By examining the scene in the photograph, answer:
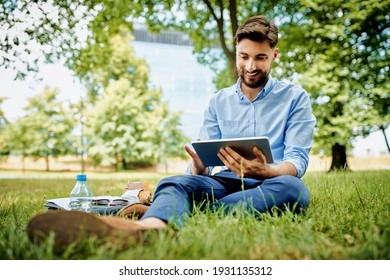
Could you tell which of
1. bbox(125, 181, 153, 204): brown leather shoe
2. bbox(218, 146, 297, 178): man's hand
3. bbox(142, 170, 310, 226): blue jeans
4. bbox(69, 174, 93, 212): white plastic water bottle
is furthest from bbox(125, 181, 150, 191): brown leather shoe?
bbox(218, 146, 297, 178): man's hand

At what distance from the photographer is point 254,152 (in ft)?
7.07

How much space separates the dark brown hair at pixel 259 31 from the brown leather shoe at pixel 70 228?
170 cm

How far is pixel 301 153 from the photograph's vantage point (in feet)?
8.09

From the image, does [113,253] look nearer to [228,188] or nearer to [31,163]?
[228,188]

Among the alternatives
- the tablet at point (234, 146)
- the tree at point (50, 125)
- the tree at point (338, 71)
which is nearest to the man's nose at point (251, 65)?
the tablet at point (234, 146)

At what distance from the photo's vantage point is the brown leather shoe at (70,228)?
145cm

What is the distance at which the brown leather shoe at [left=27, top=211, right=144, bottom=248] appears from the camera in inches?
56.9

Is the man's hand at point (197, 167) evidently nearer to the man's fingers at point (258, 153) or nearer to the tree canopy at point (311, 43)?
the man's fingers at point (258, 153)

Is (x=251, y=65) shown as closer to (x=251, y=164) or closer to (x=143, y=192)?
(x=251, y=164)

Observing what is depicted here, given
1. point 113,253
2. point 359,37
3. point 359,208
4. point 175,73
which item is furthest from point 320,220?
point 175,73

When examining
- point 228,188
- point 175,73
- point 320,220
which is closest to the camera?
point 320,220

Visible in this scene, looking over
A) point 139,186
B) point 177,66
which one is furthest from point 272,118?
point 177,66

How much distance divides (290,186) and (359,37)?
7630 millimetres

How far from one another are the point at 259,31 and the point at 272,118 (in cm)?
61
